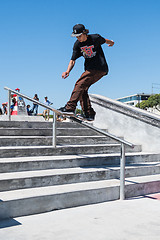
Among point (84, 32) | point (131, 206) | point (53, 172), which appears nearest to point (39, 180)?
point (53, 172)

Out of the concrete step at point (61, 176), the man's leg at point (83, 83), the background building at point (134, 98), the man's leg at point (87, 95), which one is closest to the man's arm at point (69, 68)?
the man's leg at point (83, 83)

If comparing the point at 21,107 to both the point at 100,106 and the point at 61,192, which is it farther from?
the point at 61,192

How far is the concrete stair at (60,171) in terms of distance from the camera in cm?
380

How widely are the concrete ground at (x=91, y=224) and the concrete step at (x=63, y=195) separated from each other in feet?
0.31

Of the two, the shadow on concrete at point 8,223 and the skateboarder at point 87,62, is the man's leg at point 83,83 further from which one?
the shadow on concrete at point 8,223

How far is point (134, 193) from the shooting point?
4805mm

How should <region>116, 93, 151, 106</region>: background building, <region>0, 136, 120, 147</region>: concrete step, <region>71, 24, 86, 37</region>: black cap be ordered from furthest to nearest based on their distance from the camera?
1. <region>116, 93, 151, 106</region>: background building
2. <region>0, 136, 120, 147</region>: concrete step
3. <region>71, 24, 86, 37</region>: black cap

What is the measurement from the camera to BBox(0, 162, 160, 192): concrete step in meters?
3.96

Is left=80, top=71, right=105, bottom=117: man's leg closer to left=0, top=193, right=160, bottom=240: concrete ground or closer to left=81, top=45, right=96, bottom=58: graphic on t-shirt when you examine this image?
left=81, top=45, right=96, bottom=58: graphic on t-shirt

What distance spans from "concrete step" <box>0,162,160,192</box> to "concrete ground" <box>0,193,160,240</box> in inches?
21.5

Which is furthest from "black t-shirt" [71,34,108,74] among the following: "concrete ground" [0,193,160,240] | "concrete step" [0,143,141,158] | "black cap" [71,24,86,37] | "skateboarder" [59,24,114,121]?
"concrete ground" [0,193,160,240]

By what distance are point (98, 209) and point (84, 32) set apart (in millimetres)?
2965

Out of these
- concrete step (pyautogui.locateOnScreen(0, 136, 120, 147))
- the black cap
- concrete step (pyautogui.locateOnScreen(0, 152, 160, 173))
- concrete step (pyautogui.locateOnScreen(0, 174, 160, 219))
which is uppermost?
the black cap

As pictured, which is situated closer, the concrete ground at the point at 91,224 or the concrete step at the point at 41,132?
the concrete ground at the point at 91,224
